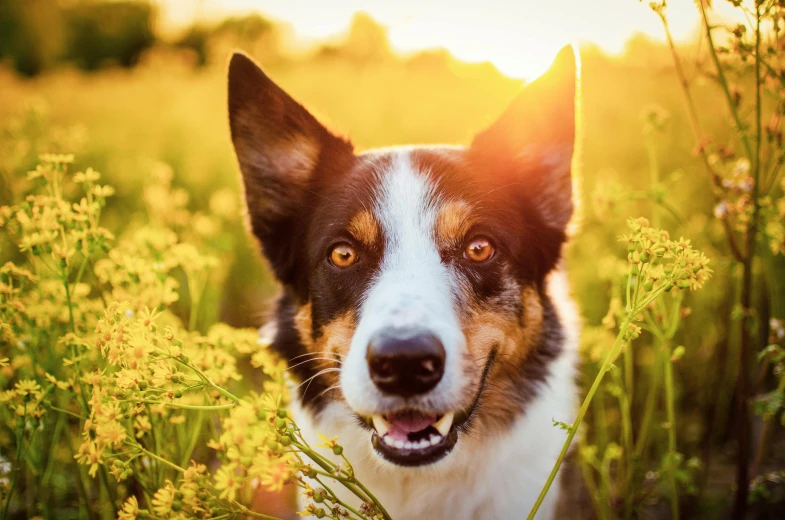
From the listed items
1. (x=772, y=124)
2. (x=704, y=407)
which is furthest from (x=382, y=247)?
(x=704, y=407)

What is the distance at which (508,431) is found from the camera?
2.91 meters

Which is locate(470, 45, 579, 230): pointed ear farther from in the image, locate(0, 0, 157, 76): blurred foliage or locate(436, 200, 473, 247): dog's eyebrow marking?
locate(0, 0, 157, 76): blurred foliage

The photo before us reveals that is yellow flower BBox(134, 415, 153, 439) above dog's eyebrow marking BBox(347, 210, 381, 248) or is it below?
below

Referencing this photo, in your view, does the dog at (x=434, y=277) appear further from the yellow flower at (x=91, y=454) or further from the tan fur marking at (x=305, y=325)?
the yellow flower at (x=91, y=454)

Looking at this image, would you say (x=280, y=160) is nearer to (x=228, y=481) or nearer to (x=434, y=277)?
(x=434, y=277)

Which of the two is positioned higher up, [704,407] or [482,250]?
[482,250]

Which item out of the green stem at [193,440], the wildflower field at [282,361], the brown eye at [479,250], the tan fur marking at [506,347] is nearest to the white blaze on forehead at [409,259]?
the brown eye at [479,250]

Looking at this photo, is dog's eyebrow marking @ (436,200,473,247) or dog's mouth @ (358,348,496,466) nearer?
dog's mouth @ (358,348,496,466)

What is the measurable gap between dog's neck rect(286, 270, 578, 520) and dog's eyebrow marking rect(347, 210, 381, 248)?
838 mm

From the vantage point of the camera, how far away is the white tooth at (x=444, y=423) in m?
2.30

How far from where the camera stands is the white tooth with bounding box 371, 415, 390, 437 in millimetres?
2332

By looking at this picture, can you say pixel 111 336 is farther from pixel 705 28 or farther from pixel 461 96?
pixel 461 96

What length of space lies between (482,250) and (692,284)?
1031mm

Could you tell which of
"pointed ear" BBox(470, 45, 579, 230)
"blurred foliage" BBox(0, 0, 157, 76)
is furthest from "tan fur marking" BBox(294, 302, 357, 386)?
"blurred foliage" BBox(0, 0, 157, 76)
